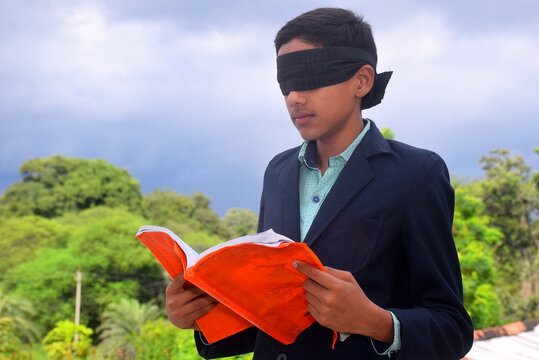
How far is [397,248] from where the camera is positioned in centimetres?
162

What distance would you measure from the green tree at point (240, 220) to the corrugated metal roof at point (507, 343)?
52009mm

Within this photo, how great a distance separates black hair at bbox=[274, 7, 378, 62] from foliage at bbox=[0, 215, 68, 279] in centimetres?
4428

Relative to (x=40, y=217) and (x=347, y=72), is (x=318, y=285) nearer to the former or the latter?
Answer: (x=347, y=72)

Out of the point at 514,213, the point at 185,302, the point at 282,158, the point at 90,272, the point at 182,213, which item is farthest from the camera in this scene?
the point at 182,213

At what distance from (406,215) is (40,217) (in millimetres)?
47933

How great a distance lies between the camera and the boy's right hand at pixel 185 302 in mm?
1640

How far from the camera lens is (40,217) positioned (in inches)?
1795

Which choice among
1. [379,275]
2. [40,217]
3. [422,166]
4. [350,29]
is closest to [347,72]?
[350,29]

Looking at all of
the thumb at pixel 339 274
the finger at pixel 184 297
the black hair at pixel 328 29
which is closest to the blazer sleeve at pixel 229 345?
the finger at pixel 184 297

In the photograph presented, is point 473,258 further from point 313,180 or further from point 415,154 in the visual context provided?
point 415,154

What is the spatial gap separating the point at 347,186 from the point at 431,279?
0.34 meters

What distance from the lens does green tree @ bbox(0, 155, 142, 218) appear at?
47.9 m

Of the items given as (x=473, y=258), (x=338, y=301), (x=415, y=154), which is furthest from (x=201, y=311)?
(x=473, y=258)

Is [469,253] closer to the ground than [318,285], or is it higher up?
higher up
